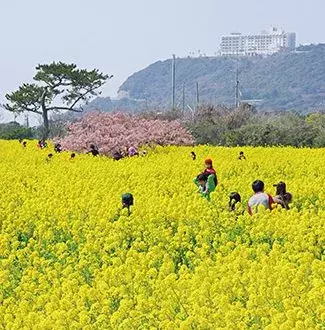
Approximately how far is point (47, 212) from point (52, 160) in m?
16.6

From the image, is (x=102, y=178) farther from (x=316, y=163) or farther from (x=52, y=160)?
(x=52, y=160)

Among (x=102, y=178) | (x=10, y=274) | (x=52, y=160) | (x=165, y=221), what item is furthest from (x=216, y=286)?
(x=52, y=160)

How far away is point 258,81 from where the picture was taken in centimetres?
16838

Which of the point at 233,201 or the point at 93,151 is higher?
the point at 233,201

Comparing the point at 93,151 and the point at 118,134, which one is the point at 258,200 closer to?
the point at 93,151

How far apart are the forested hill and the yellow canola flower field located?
126293 millimetres

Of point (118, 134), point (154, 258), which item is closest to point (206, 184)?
point (154, 258)

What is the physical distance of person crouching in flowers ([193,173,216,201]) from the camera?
16.0 metres

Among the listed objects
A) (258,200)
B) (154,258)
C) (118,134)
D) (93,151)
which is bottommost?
(93,151)

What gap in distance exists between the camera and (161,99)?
17862 cm

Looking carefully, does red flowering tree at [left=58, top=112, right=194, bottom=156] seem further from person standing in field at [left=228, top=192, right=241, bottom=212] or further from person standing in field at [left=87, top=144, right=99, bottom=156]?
person standing in field at [left=228, top=192, right=241, bottom=212]

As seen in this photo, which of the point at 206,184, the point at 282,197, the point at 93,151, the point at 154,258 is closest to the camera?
the point at 154,258

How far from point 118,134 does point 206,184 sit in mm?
21286

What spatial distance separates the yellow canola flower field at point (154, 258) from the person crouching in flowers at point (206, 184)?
0.37 meters
